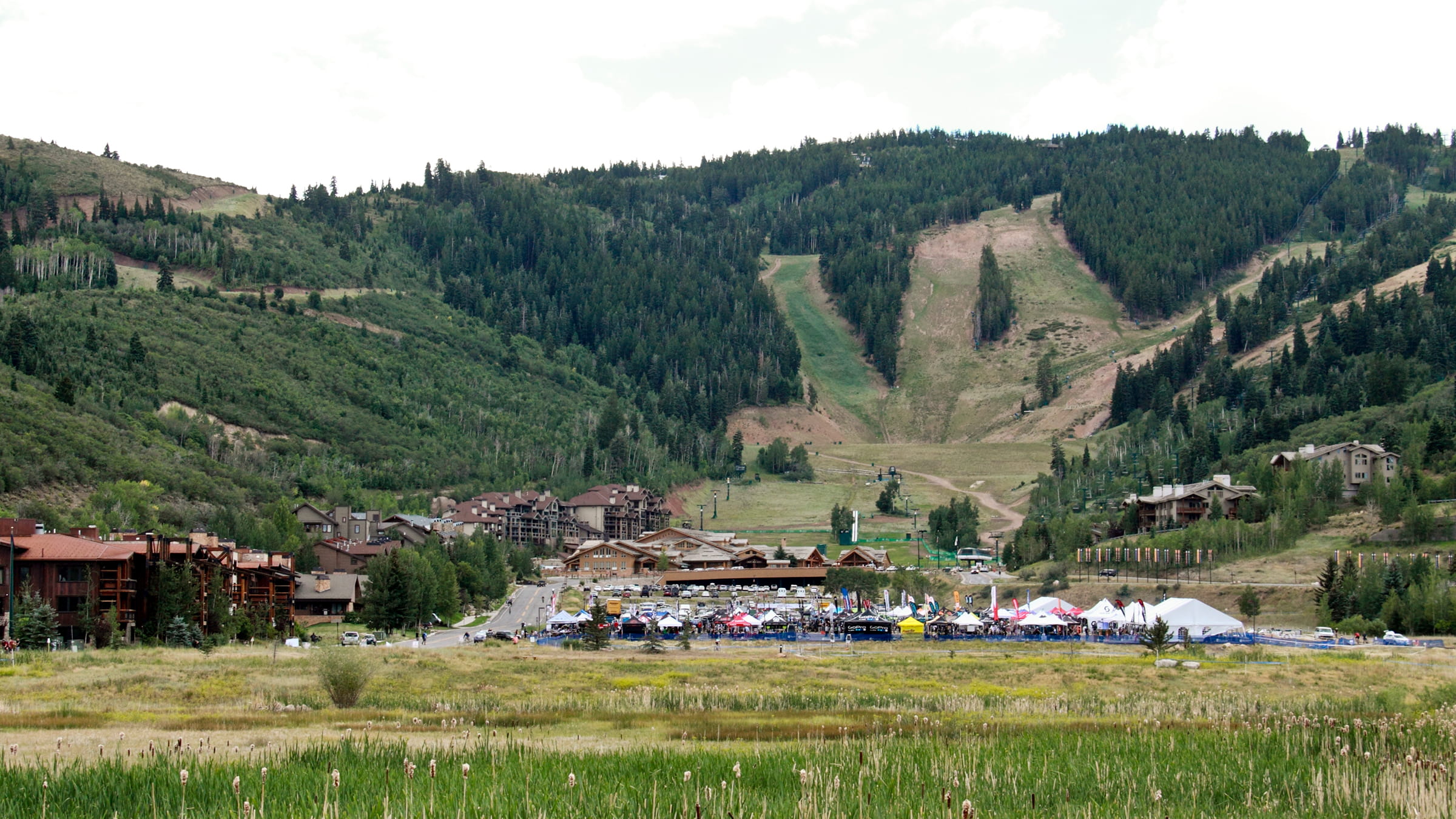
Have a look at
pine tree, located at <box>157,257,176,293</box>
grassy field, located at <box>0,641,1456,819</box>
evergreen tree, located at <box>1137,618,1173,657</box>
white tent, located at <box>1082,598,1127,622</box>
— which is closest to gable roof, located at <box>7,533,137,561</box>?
grassy field, located at <box>0,641,1456,819</box>

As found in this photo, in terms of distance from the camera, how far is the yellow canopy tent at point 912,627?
8256 cm

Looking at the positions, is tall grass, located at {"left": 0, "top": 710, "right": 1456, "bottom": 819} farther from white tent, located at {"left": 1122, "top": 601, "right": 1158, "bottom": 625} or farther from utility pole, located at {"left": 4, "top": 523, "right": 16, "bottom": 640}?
white tent, located at {"left": 1122, "top": 601, "right": 1158, "bottom": 625}

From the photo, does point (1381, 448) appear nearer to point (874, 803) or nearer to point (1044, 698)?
point (1044, 698)

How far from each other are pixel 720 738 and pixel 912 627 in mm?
52244

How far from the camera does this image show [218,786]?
20.3 meters

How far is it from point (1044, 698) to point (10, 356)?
396 feet

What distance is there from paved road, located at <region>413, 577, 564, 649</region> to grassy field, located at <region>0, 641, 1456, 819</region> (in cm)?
1869

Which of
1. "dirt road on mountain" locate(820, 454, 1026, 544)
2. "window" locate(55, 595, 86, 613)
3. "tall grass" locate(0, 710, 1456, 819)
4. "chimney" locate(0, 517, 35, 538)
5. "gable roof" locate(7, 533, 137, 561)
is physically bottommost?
"tall grass" locate(0, 710, 1456, 819)

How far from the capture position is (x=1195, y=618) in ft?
244

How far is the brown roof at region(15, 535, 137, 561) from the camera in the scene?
6300 centimetres

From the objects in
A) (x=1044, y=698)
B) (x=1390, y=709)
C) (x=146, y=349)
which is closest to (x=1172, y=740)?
(x=1390, y=709)

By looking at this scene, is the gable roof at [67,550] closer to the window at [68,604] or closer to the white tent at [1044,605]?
the window at [68,604]

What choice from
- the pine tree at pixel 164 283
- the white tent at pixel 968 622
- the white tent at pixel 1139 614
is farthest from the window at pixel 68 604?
the pine tree at pixel 164 283

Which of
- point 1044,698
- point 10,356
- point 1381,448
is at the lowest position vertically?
point 1044,698
